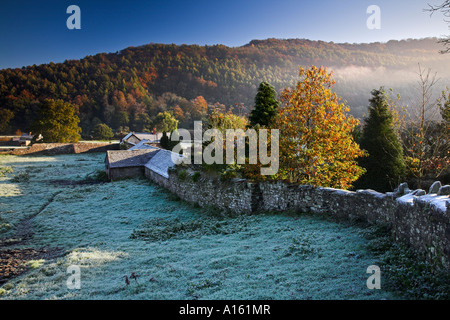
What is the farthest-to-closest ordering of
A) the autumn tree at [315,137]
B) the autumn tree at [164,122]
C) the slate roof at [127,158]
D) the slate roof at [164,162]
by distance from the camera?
the autumn tree at [164,122] → the slate roof at [127,158] → the slate roof at [164,162] → the autumn tree at [315,137]

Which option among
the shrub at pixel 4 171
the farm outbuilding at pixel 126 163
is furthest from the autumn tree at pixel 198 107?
the shrub at pixel 4 171

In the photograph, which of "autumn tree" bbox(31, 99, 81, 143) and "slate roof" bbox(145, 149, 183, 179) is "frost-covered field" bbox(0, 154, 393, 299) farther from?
"autumn tree" bbox(31, 99, 81, 143)

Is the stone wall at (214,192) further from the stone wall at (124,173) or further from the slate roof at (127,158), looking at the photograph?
the slate roof at (127,158)

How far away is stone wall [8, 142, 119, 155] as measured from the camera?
45812mm

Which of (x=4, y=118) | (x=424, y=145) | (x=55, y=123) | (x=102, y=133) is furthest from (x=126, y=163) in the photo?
(x=4, y=118)

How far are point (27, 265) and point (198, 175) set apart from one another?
8.74 metres

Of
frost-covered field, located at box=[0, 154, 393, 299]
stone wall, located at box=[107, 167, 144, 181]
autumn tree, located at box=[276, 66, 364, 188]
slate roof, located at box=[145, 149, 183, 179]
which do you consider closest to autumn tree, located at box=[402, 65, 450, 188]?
autumn tree, located at box=[276, 66, 364, 188]

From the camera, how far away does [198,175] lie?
16.4 metres

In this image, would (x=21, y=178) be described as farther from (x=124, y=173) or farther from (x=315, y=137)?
(x=315, y=137)

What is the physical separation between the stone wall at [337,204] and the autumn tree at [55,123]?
4211cm

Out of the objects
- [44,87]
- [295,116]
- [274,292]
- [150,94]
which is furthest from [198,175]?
[150,94]

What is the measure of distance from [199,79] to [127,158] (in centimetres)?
7503

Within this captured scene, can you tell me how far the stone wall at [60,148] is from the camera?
1804 inches

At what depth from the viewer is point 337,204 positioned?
9344 mm
